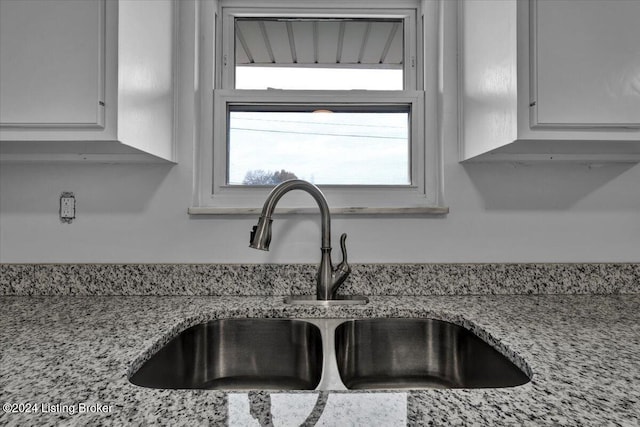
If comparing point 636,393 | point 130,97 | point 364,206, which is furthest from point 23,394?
point 364,206

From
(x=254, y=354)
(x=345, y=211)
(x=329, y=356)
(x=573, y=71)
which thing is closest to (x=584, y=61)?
(x=573, y=71)

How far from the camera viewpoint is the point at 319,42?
4.68 feet

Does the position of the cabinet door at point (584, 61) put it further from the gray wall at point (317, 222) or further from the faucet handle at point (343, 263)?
the faucet handle at point (343, 263)

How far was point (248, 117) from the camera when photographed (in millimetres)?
1381

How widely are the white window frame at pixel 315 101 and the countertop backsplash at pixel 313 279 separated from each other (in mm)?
229

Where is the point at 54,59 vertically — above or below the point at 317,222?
above

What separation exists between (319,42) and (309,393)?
128 centimetres

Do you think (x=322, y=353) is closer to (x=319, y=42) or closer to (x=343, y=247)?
(x=343, y=247)

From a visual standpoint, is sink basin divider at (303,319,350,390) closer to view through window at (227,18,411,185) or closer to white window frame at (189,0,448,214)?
white window frame at (189,0,448,214)

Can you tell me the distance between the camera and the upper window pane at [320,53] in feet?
4.59

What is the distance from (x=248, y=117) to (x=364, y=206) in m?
0.55

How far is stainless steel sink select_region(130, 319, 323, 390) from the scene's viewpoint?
0.98 meters

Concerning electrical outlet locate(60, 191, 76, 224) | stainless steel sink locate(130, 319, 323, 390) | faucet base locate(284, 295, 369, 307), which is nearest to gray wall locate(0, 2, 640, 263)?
electrical outlet locate(60, 191, 76, 224)

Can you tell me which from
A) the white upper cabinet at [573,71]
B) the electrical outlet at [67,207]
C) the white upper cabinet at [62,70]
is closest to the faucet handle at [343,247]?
the white upper cabinet at [573,71]
